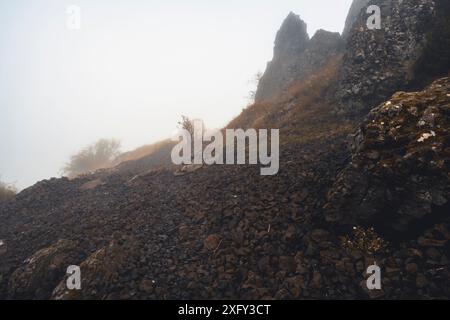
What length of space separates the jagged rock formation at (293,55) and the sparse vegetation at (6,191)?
2254 centimetres

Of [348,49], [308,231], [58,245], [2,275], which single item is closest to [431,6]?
[348,49]

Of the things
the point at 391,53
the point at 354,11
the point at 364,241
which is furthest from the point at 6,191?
the point at 354,11

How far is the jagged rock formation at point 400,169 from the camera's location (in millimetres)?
8328

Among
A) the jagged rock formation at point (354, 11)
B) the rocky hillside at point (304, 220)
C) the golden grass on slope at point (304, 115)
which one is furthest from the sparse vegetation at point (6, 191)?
the jagged rock formation at point (354, 11)

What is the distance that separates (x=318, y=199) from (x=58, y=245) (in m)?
9.40

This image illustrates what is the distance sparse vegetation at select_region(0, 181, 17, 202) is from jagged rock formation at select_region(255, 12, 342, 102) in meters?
22.5

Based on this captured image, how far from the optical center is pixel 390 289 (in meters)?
7.69

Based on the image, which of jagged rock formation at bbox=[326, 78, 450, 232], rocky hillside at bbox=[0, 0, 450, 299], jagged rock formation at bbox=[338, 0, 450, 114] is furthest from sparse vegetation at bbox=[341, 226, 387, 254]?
jagged rock formation at bbox=[338, 0, 450, 114]

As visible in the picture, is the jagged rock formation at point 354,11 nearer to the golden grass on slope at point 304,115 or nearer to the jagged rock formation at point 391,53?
the golden grass on slope at point 304,115

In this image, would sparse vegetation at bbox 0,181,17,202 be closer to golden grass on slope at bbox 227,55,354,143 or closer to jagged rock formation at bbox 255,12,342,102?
golden grass on slope at bbox 227,55,354,143

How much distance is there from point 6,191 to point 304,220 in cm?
2224

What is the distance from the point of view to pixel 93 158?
42.7 m

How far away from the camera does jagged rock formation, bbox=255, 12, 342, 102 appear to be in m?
29.5

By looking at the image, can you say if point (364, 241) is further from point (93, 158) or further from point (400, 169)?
point (93, 158)
